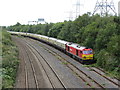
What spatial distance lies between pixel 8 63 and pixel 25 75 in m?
3.27

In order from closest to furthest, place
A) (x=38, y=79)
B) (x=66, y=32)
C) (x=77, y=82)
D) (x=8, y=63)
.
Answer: (x=77, y=82), (x=38, y=79), (x=8, y=63), (x=66, y=32)

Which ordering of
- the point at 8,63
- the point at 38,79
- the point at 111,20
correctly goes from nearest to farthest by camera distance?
1. the point at 38,79
2. the point at 8,63
3. the point at 111,20

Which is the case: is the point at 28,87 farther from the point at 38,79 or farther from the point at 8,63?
the point at 8,63

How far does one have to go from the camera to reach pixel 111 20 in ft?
89.4

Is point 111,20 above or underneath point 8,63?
above

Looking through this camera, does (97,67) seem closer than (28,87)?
No

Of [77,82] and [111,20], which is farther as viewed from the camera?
[111,20]

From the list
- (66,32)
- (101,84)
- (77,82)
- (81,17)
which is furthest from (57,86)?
(66,32)

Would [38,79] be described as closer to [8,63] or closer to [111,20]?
[8,63]

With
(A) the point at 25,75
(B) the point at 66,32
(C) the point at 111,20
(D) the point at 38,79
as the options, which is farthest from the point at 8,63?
(B) the point at 66,32

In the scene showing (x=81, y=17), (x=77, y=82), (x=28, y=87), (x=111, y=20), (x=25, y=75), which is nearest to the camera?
(x=28, y=87)

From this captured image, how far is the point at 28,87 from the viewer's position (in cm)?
1598

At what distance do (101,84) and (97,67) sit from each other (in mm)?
6807

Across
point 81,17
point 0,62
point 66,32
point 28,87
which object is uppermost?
point 81,17
